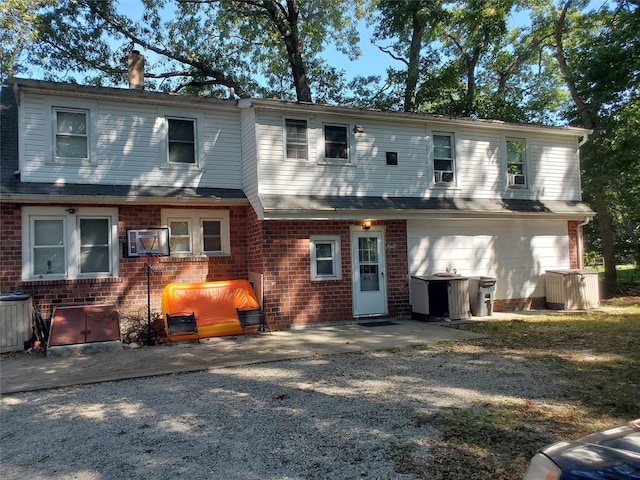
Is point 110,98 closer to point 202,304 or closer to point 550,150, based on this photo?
point 202,304

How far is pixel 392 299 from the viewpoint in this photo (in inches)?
470

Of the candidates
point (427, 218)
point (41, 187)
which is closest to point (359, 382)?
point (427, 218)

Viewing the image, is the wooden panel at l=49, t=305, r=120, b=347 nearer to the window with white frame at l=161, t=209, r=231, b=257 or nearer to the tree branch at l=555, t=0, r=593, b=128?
the window with white frame at l=161, t=209, r=231, b=257

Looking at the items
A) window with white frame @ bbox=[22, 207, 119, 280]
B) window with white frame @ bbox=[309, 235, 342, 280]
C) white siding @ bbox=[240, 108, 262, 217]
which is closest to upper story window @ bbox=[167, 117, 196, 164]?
white siding @ bbox=[240, 108, 262, 217]

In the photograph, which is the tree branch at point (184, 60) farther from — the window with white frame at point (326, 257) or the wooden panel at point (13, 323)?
the wooden panel at point (13, 323)

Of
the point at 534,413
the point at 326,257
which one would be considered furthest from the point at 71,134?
the point at 534,413

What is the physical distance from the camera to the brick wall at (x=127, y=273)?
374 inches

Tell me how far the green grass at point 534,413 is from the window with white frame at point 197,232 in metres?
6.23

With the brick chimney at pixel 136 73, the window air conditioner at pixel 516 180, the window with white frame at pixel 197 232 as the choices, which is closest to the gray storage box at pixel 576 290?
the window air conditioner at pixel 516 180

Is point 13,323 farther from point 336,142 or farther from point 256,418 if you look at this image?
point 336,142

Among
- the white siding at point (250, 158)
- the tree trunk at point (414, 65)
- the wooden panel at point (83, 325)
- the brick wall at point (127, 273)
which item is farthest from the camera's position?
the tree trunk at point (414, 65)

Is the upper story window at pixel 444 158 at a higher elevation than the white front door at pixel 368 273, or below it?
higher

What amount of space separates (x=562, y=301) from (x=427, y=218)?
494 centimetres

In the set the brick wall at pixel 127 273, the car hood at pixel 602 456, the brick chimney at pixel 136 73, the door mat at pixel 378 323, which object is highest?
the brick chimney at pixel 136 73
